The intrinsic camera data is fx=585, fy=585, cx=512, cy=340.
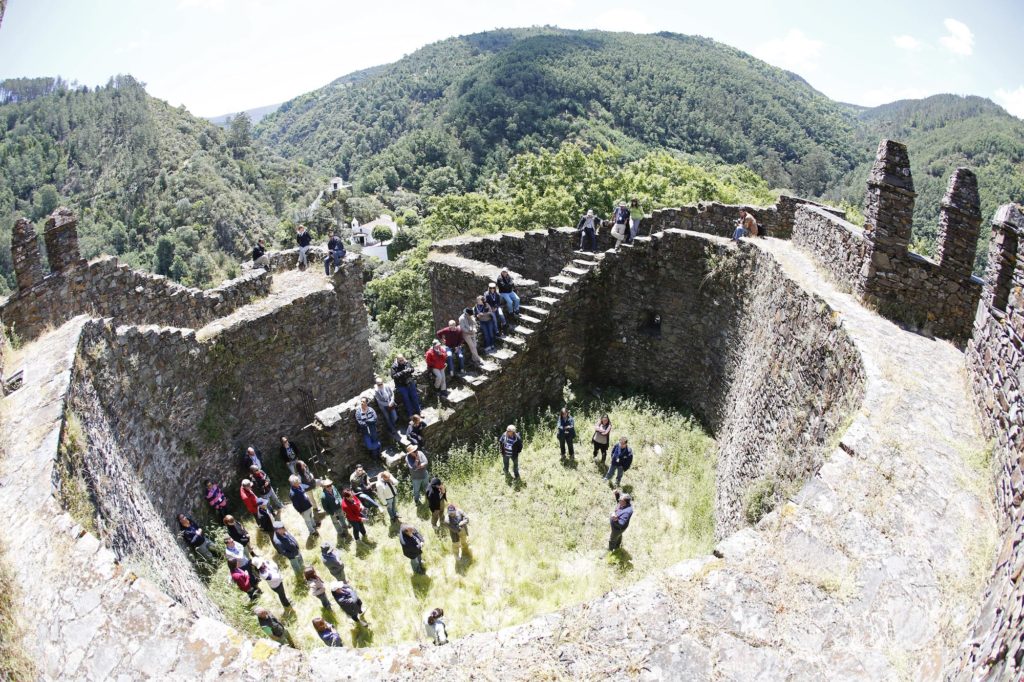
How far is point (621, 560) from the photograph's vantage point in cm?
826

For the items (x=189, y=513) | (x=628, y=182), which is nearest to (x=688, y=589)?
(x=189, y=513)

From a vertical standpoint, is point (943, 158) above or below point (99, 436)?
above

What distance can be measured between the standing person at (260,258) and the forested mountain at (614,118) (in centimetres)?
9275

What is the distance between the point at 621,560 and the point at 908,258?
5.79 meters

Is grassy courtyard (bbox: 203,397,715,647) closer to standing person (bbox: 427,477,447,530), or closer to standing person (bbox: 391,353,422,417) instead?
standing person (bbox: 427,477,447,530)

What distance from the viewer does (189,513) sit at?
929 cm

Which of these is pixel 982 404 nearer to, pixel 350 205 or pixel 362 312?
pixel 362 312

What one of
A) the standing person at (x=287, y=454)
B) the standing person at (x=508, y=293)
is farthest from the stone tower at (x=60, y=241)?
the standing person at (x=508, y=293)

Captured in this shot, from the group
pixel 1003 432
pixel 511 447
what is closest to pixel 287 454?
pixel 511 447

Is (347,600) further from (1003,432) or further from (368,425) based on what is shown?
(1003,432)

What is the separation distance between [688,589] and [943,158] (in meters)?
111

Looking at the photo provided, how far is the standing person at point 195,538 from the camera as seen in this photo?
8.25 m

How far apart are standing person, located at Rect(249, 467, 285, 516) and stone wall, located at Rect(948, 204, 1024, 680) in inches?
361

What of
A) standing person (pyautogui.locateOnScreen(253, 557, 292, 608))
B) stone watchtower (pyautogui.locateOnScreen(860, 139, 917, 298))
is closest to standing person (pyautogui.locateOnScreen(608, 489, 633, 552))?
standing person (pyautogui.locateOnScreen(253, 557, 292, 608))
